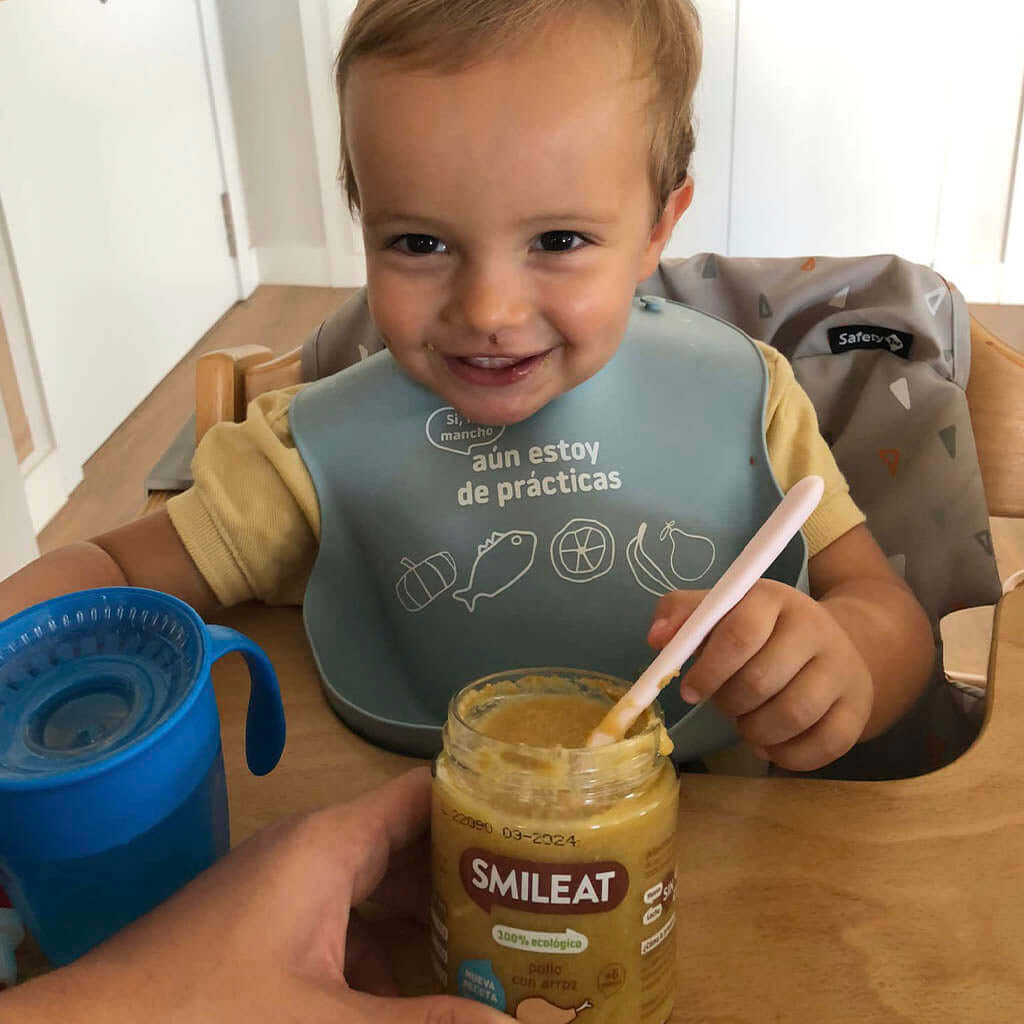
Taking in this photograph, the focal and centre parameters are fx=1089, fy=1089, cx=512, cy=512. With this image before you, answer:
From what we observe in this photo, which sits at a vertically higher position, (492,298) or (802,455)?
(492,298)

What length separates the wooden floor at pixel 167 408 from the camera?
2.46m

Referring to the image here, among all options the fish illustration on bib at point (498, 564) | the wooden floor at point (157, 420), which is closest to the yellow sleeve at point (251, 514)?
the fish illustration on bib at point (498, 564)

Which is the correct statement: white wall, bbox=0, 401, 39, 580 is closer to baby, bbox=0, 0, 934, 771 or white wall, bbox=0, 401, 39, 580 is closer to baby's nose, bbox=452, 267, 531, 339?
baby, bbox=0, 0, 934, 771

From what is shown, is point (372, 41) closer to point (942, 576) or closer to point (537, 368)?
point (537, 368)

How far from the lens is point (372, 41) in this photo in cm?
72

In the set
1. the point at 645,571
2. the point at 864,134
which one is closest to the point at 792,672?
the point at 645,571

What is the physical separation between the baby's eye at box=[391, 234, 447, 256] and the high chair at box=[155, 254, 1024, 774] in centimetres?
41

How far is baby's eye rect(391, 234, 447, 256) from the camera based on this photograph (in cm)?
73

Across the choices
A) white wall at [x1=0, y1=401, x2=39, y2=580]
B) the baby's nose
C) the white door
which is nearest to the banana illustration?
the baby's nose

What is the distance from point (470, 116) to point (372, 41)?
0.10 metres

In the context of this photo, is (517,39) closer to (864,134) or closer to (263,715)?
(263,715)

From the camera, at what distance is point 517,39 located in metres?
0.69

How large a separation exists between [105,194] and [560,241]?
227 centimetres

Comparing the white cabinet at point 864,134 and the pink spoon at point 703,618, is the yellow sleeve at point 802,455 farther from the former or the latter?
the white cabinet at point 864,134
